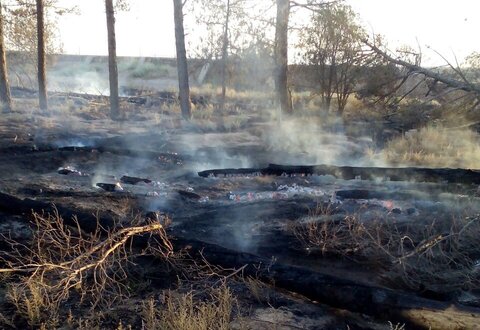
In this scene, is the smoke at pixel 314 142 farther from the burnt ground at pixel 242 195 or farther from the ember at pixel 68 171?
the ember at pixel 68 171

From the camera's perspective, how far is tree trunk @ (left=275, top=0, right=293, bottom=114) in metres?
20.1

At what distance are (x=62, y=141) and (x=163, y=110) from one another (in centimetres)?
947

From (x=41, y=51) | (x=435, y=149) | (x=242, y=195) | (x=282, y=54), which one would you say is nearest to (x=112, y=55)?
(x=41, y=51)

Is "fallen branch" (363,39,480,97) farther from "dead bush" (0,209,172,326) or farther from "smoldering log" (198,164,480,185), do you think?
"dead bush" (0,209,172,326)

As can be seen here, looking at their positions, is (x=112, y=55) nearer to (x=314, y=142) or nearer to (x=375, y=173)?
(x=314, y=142)

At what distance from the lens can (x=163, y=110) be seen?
24.8 metres

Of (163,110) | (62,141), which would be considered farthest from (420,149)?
(163,110)

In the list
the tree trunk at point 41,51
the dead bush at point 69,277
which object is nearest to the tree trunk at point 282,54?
the tree trunk at point 41,51

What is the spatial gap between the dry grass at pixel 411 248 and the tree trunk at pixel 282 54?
549 inches

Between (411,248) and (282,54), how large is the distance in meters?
14.4

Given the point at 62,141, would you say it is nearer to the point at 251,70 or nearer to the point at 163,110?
the point at 163,110

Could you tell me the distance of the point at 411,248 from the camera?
7211 mm

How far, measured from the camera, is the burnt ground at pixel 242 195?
5758 mm

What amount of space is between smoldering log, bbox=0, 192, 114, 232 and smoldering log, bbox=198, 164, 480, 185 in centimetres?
456
